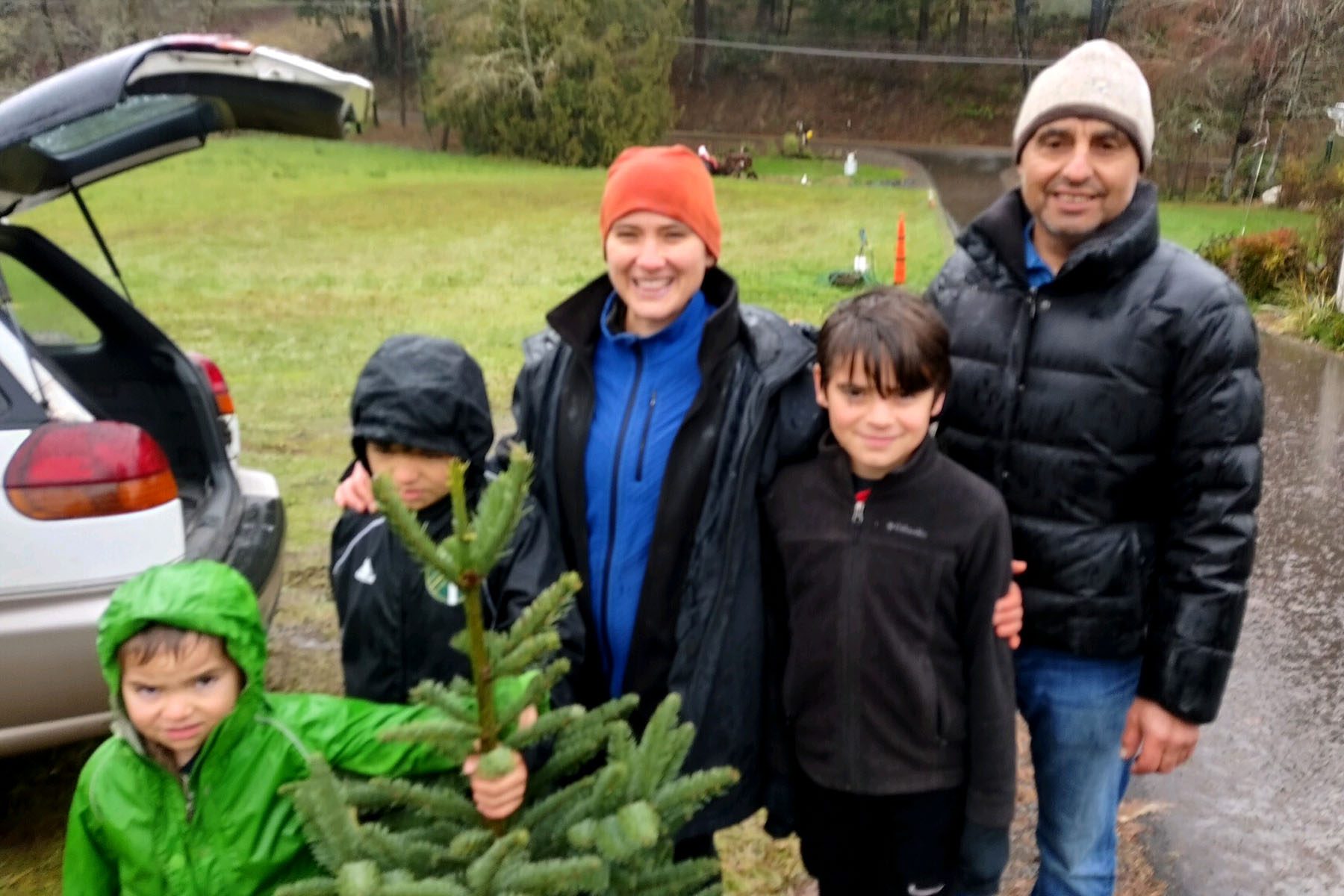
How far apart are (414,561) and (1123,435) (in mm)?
1433

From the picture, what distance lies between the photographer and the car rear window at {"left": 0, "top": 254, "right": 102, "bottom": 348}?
4.36 metres

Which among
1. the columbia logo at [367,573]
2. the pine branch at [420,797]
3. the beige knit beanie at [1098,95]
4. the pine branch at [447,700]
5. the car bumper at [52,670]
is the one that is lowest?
the car bumper at [52,670]

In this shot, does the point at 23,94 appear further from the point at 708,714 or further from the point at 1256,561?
the point at 1256,561

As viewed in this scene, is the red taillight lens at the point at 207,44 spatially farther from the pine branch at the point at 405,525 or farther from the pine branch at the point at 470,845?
the pine branch at the point at 470,845

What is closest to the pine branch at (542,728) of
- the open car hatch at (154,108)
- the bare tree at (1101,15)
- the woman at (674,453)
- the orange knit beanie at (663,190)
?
the woman at (674,453)

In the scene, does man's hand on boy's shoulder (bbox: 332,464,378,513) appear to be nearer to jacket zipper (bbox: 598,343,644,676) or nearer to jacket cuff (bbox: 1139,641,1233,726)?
jacket zipper (bbox: 598,343,644,676)

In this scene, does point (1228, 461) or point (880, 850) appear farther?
point (880, 850)

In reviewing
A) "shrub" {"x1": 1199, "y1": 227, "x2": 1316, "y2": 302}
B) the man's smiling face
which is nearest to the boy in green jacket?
the man's smiling face

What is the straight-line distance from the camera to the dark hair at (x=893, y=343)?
218cm

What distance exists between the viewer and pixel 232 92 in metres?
3.26

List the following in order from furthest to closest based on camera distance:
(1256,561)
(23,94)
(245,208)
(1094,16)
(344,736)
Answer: (1094,16) < (245,208) < (1256,561) < (23,94) < (344,736)

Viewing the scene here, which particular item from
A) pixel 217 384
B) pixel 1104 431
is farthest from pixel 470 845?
pixel 217 384

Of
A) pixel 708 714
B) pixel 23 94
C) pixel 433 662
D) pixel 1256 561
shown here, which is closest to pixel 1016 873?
pixel 708 714

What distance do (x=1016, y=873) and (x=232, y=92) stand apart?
3.23 metres
